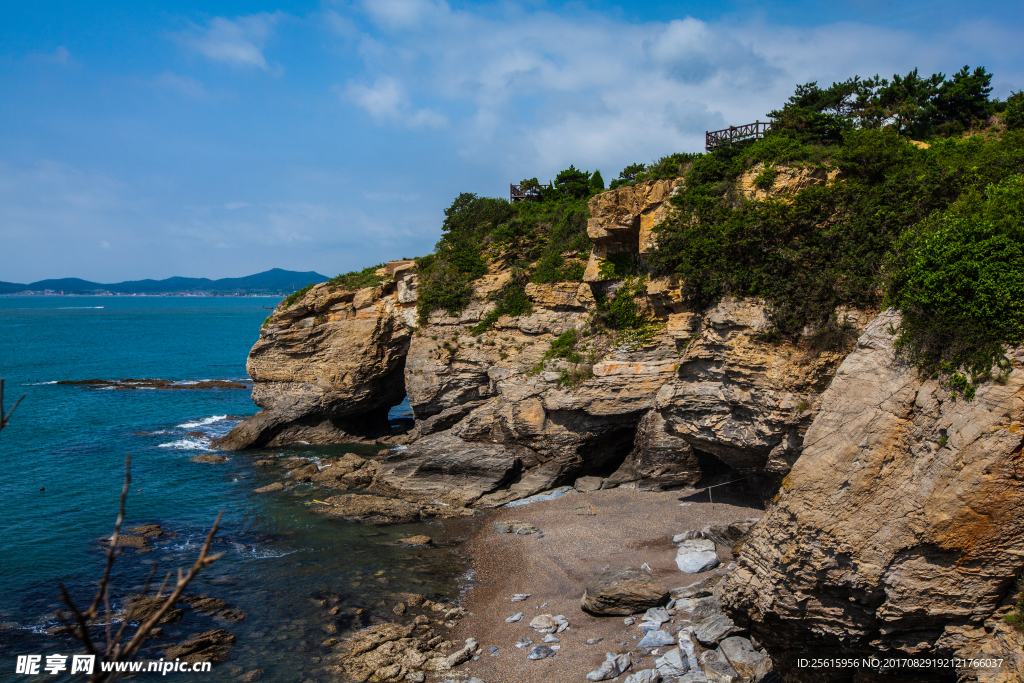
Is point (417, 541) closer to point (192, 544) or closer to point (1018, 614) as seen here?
point (192, 544)

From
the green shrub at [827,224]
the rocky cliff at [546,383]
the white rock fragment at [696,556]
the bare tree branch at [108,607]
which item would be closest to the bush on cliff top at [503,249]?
the rocky cliff at [546,383]

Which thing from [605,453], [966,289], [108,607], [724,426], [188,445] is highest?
[966,289]

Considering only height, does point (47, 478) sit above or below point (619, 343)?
below

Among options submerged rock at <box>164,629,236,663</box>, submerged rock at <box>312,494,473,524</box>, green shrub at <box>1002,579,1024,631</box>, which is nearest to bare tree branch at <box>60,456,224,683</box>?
green shrub at <box>1002,579,1024,631</box>

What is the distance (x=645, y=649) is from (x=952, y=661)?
6054 mm

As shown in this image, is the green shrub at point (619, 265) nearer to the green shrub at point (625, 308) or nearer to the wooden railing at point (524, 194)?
the green shrub at point (625, 308)

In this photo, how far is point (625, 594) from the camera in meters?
14.7

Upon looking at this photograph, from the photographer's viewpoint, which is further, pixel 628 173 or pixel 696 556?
pixel 628 173

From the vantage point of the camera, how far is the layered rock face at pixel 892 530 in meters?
8.41

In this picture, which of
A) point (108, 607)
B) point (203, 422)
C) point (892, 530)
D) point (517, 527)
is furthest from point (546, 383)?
point (203, 422)

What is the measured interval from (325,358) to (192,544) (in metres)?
14.0

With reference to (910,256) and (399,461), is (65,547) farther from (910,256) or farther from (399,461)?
(910,256)

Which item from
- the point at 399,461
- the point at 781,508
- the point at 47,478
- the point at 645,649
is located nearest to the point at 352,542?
the point at 399,461

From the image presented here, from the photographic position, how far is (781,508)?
10.6m
